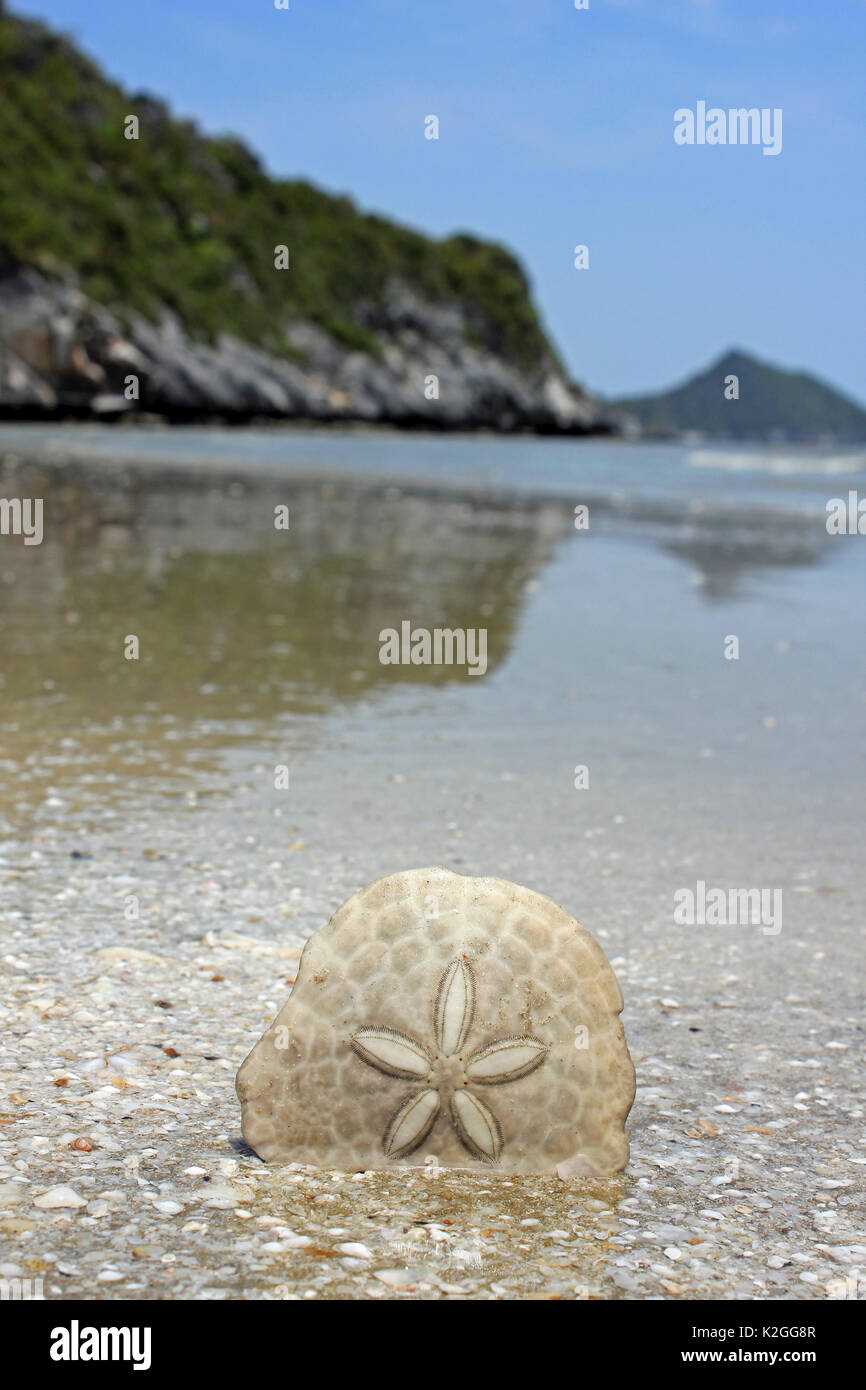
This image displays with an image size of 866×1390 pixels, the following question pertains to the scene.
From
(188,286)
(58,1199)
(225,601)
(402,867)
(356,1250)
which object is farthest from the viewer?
(188,286)

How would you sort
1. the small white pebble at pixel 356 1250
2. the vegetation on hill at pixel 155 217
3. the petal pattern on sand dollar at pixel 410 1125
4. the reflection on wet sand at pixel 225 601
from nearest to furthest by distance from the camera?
the small white pebble at pixel 356 1250, the petal pattern on sand dollar at pixel 410 1125, the reflection on wet sand at pixel 225 601, the vegetation on hill at pixel 155 217

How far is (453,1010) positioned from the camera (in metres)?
4.75

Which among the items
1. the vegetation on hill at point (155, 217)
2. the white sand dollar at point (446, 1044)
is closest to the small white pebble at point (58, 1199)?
the white sand dollar at point (446, 1044)

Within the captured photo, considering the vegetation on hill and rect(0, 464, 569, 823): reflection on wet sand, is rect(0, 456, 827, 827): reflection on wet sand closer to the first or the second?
rect(0, 464, 569, 823): reflection on wet sand

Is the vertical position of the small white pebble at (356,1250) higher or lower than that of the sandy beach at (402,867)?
lower

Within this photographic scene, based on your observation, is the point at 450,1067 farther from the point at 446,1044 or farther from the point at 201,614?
the point at 201,614

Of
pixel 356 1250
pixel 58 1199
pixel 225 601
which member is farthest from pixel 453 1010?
pixel 225 601

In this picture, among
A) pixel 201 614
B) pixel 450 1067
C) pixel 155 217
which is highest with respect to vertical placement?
pixel 155 217

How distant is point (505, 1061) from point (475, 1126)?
0.24 metres

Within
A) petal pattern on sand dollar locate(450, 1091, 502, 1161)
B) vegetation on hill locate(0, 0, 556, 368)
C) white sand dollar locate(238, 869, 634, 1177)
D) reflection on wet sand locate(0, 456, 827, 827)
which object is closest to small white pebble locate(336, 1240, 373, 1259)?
white sand dollar locate(238, 869, 634, 1177)

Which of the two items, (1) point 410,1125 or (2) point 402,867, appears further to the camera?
(2) point 402,867

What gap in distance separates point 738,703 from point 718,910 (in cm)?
545

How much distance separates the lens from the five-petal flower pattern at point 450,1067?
467cm

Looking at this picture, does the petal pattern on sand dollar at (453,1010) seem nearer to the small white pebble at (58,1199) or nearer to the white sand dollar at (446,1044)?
the white sand dollar at (446,1044)
